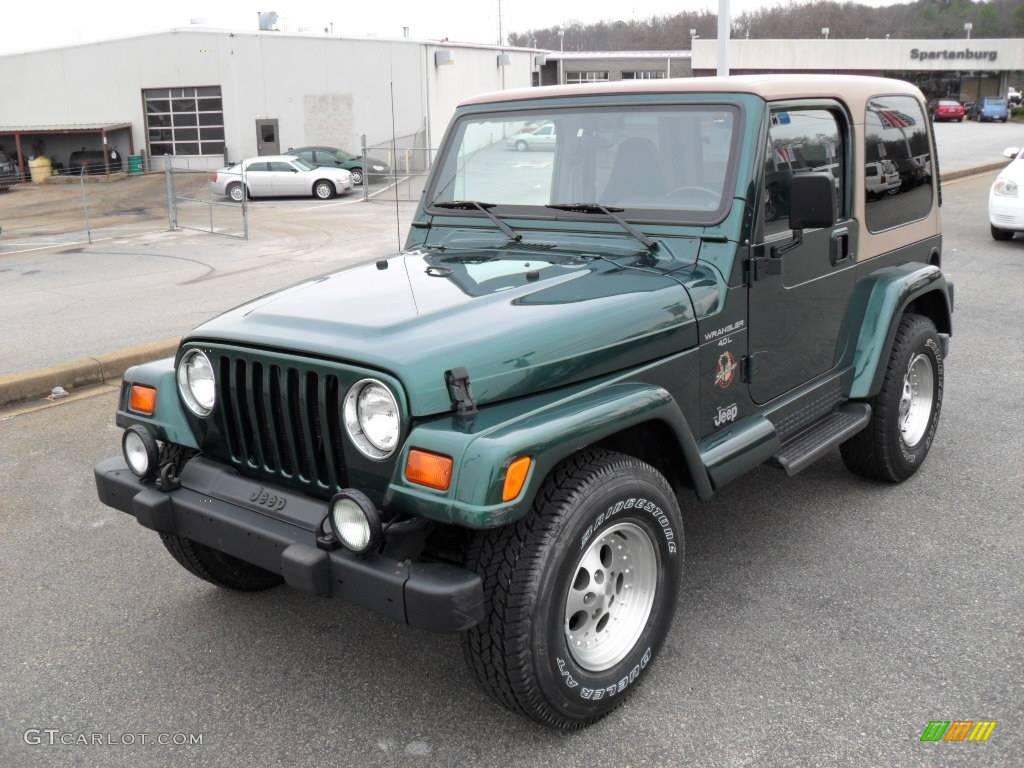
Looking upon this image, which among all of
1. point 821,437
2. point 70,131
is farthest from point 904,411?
point 70,131

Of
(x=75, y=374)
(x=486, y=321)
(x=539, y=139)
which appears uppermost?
(x=539, y=139)

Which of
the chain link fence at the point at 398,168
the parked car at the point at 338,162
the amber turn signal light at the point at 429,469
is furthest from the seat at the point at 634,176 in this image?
the parked car at the point at 338,162

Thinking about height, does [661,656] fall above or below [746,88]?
below

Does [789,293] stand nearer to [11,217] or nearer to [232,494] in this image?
[232,494]

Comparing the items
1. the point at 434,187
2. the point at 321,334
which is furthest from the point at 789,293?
the point at 321,334

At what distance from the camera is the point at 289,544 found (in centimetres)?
300

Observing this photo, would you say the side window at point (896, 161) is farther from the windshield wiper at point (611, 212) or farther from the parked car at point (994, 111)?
the parked car at point (994, 111)

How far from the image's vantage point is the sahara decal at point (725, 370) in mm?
3752

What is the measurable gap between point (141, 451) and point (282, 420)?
65 cm

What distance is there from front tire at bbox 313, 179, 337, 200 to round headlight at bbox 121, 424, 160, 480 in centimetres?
2563

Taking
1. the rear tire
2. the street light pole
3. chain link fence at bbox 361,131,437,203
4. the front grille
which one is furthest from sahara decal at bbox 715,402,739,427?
chain link fence at bbox 361,131,437,203

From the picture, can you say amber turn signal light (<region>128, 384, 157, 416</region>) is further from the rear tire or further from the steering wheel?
the steering wheel

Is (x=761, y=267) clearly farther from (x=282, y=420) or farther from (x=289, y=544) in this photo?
(x=289, y=544)

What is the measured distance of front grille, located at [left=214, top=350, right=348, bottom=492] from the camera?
3.04m
